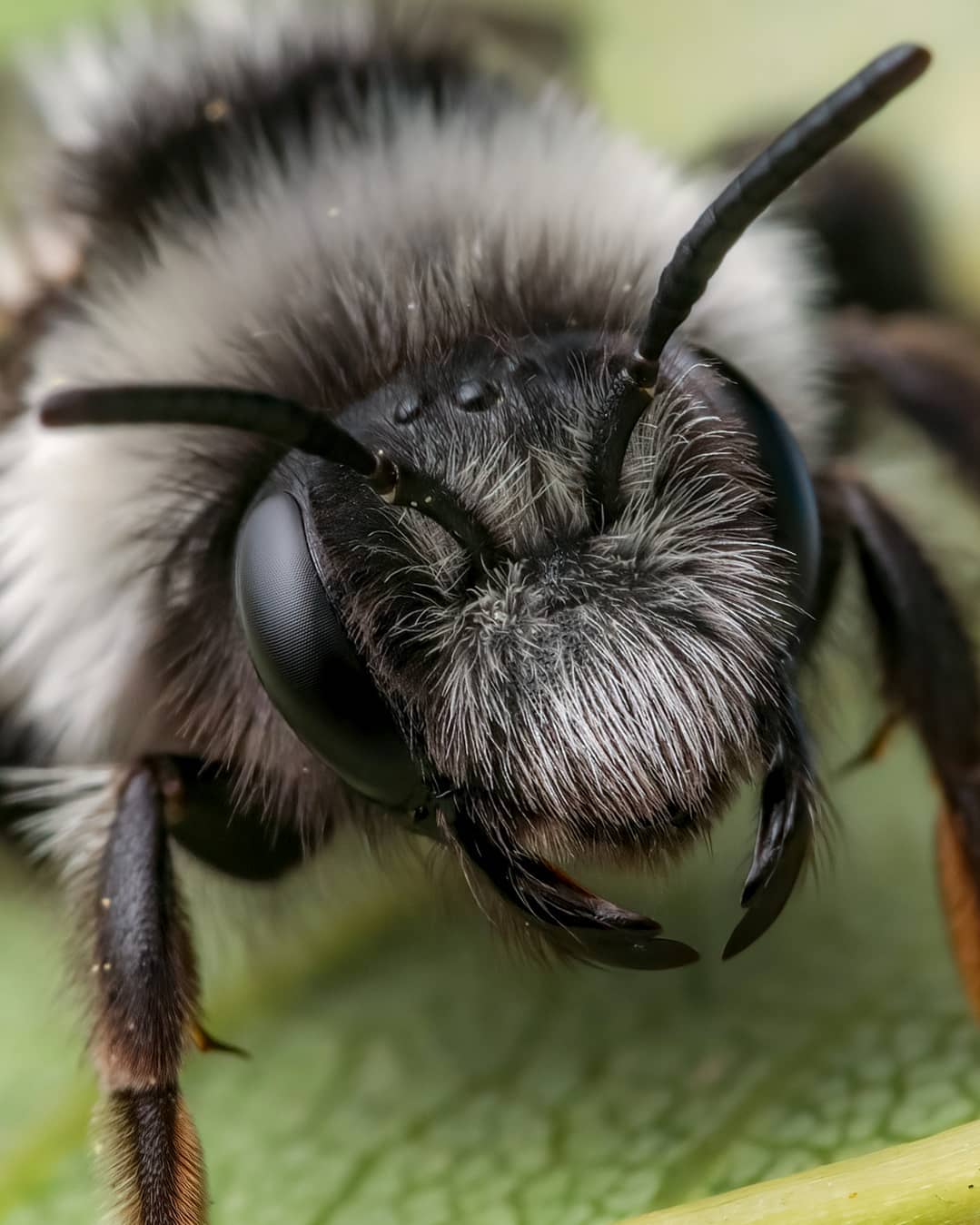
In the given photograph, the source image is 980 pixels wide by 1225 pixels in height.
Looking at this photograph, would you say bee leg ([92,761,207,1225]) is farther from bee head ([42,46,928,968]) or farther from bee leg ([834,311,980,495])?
bee leg ([834,311,980,495])

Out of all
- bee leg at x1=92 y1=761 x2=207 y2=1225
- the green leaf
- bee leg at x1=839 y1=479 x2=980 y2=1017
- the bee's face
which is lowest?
the green leaf

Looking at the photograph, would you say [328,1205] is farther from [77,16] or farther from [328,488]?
[77,16]

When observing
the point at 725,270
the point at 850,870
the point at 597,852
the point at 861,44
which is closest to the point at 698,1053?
the point at 850,870

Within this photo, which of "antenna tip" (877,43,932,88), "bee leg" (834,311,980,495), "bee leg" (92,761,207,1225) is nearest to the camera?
"antenna tip" (877,43,932,88)

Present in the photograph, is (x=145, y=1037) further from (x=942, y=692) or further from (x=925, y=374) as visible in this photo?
(x=925, y=374)

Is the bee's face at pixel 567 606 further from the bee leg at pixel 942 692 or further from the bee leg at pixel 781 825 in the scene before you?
the bee leg at pixel 942 692

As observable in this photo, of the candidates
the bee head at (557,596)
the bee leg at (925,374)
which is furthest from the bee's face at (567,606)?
the bee leg at (925,374)

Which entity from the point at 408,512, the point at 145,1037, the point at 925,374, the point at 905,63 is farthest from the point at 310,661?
the point at 925,374

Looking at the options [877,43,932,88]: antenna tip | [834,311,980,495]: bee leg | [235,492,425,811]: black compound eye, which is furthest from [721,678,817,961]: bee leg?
[834,311,980,495]: bee leg
